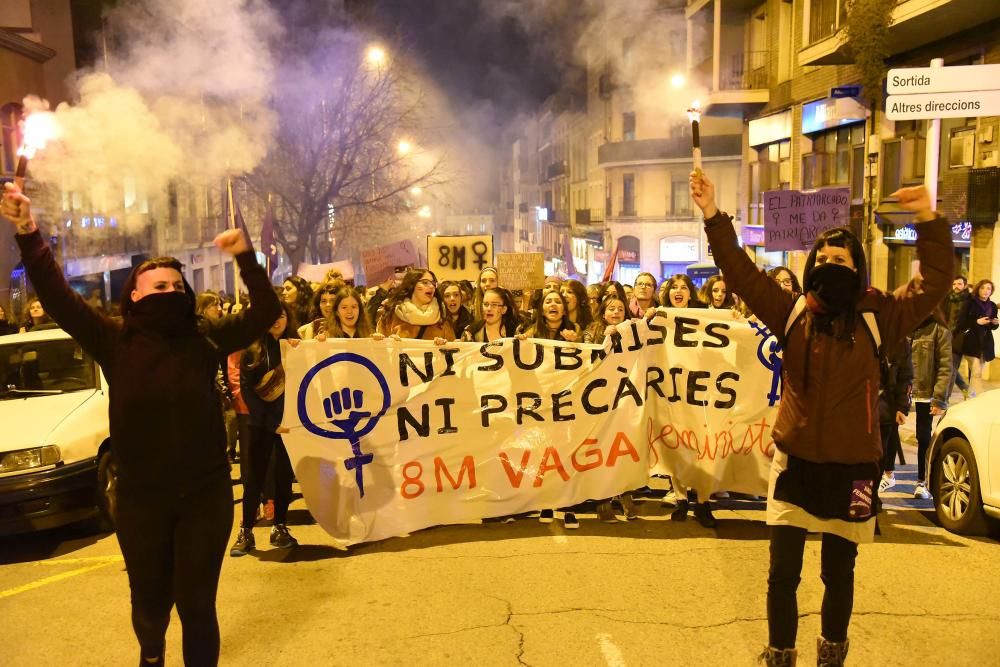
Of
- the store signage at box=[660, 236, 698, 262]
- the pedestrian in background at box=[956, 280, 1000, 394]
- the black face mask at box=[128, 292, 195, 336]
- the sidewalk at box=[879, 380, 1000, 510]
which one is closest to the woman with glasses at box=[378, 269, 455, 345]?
the sidewalk at box=[879, 380, 1000, 510]

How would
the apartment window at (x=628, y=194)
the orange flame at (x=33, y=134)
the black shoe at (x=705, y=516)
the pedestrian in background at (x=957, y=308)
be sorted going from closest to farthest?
the orange flame at (x=33, y=134), the black shoe at (x=705, y=516), the pedestrian in background at (x=957, y=308), the apartment window at (x=628, y=194)

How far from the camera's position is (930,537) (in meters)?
6.12

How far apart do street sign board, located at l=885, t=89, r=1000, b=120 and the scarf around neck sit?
4.06 m

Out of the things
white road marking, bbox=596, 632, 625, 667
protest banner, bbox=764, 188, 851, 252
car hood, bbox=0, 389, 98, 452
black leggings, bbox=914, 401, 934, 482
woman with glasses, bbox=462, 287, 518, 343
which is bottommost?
white road marking, bbox=596, 632, 625, 667

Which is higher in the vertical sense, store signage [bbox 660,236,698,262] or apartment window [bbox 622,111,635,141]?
apartment window [bbox 622,111,635,141]

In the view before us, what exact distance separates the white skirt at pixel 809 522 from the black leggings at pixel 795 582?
3cm

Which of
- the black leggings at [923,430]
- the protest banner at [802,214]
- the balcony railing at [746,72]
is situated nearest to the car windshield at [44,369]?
the black leggings at [923,430]

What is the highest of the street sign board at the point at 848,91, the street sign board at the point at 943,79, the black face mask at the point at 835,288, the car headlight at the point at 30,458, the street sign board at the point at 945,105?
the street sign board at the point at 848,91

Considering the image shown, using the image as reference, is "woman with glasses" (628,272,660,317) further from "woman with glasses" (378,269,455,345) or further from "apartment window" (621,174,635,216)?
"apartment window" (621,174,635,216)

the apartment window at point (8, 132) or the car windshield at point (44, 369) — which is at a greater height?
the apartment window at point (8, 132)

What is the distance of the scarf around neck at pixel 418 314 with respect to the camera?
7410 millimetres

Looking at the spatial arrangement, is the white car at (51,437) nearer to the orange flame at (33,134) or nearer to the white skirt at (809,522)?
the orange flame at (33,134)

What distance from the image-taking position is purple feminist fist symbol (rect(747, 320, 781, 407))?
6496 mm

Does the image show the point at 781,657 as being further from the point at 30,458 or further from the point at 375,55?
the point at 375,55
